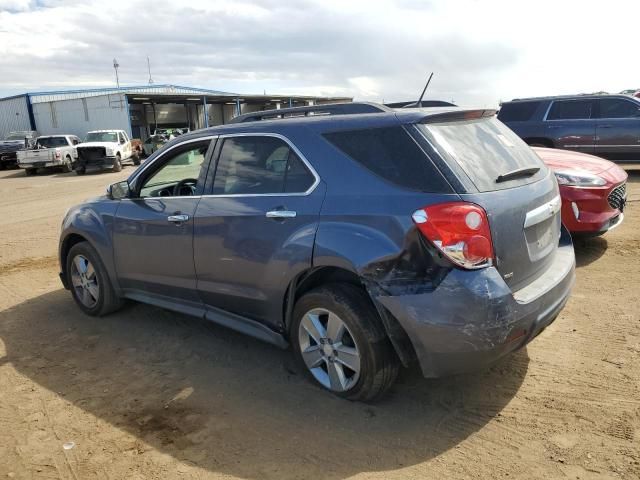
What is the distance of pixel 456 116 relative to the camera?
321 cm

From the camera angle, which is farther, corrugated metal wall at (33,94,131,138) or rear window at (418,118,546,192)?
corrugated metal wall at (33,94,131,138)

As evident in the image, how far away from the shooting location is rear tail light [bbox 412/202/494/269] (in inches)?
108

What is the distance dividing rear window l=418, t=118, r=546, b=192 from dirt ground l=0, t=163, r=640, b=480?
134 cm


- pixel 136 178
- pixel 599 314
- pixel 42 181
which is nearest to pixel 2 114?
pixel 42 181

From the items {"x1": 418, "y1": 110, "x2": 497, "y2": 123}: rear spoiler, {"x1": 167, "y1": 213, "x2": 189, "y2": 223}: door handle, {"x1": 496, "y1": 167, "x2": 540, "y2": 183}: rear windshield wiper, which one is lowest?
{"x1": 167, "y1": 213, "x2": 189, "y2": 223}: door handle

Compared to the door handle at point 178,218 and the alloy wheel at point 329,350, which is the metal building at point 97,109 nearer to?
the door handle at point 178,218

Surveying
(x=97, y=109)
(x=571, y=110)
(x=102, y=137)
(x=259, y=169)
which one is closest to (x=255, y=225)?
(x=259, y=169)

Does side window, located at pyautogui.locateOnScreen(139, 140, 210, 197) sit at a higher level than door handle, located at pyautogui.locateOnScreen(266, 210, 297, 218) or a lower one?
higher

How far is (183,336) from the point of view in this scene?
4.47 meters

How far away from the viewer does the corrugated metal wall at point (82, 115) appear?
3456 cm

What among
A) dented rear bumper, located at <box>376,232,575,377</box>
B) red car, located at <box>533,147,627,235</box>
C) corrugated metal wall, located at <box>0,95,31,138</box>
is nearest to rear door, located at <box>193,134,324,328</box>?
dented rear bumper, located at <box>376,232,575,377</box>

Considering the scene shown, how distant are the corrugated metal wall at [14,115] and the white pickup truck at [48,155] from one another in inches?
694

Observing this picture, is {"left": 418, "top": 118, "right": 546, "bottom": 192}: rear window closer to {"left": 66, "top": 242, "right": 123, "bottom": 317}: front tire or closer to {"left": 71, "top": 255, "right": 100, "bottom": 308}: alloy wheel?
{"left": 66, "top": 242, "right": 123, "bottom": 317}: front tire

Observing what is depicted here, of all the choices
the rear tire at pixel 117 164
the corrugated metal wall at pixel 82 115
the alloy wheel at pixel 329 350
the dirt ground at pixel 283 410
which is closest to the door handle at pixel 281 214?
the alloy wheel at pixel 329 350
